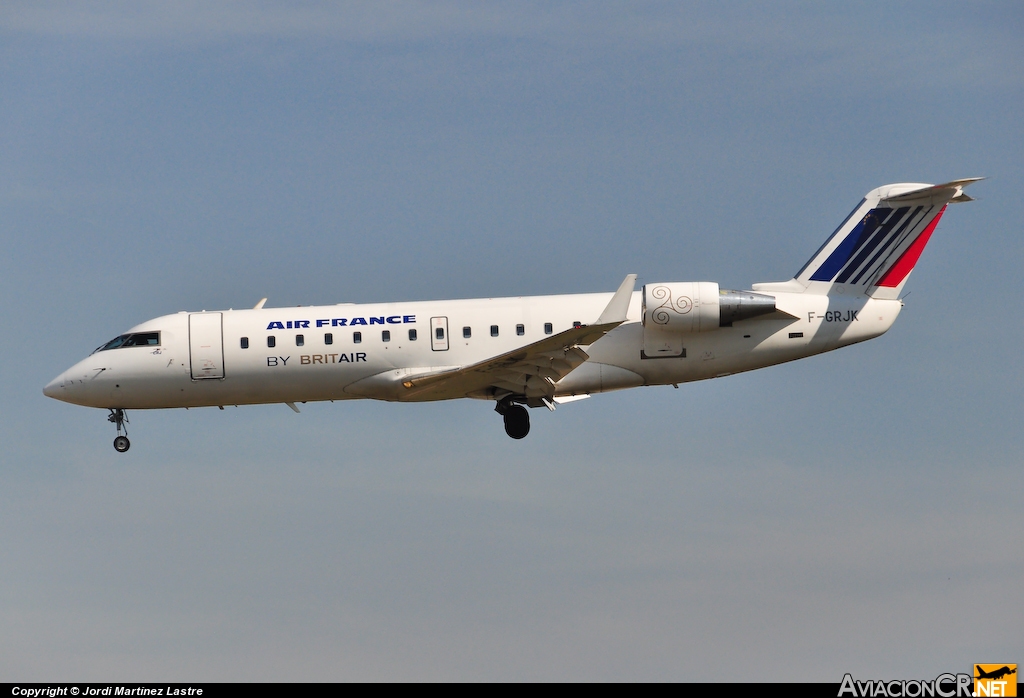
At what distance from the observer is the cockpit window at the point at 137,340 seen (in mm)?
34969

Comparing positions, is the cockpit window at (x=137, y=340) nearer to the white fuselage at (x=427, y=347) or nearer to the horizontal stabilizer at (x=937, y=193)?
the white fuselage at (x=427, y=347)

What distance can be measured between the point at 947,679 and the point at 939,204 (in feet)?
44.6

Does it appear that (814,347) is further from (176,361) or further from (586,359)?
(176,361)

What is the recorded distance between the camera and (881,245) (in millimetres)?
35094

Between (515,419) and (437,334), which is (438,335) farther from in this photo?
(515,419)

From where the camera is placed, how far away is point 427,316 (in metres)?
34.1

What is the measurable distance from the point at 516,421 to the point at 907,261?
429 inches

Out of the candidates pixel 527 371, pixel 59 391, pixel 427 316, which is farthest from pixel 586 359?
pixel 59 391

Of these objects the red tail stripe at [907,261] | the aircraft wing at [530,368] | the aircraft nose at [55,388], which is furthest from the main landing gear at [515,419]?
the aircraft nose at [55,388]

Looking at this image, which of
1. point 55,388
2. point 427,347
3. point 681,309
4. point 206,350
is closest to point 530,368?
point 427,347

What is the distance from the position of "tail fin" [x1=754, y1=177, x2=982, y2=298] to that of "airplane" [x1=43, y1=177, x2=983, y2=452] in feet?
0.12

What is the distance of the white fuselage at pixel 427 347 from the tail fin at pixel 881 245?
0.49 m

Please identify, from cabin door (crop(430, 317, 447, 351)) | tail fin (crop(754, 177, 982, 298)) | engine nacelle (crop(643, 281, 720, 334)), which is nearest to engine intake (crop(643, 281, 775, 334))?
engine nacelle (crop(643, 281, 720, 334))

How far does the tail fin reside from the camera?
114 feet
